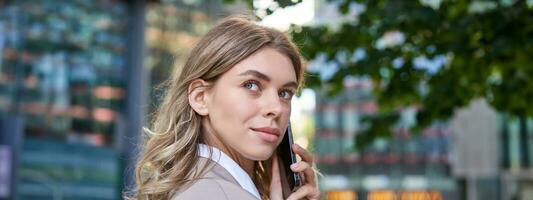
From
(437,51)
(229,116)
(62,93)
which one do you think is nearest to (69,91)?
Answer: (62,93)

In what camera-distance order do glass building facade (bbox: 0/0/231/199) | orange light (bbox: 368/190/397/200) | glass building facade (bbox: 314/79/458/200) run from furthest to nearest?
orange light (bbox: 368/190/397/200), glass building facade (bbox: 314/79/458/200), glass building facade (bbox: 0/0/231/199)

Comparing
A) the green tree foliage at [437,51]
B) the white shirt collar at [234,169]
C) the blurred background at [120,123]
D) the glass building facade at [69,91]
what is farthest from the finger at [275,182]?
the glass building facade at [69,91]

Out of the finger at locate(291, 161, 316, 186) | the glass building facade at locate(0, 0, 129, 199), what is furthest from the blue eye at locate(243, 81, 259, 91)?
the glass building facade at locate(0, 0, 129, 199)

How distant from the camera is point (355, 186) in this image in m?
52.9

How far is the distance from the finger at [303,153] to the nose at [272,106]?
0.15m

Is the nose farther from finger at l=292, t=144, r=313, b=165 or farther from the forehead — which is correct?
finger at l=292, t=144, r=313, b=165

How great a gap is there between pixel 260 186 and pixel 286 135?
135 mm

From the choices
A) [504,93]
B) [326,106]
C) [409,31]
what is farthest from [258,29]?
[326,106]

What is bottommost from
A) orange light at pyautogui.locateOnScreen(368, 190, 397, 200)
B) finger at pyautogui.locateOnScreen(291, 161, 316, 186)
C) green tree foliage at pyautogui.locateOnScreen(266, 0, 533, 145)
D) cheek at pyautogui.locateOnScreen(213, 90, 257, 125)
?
finger at pyautogui.locateOnScreen(291, 161, 316, 186)

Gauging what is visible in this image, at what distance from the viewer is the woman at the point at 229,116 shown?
1898 mm

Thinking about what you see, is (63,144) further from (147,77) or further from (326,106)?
(326,106)

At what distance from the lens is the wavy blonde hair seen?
1921mm

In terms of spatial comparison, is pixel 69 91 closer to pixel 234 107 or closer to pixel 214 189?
pixel 234 107

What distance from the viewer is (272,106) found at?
1.91 meters
